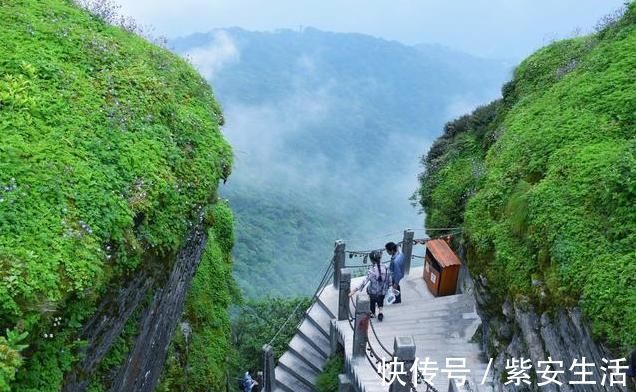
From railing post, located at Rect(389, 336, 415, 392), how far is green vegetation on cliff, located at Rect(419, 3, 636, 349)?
1952mm

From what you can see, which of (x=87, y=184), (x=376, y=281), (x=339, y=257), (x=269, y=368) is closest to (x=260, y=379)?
(x=269, y=368)

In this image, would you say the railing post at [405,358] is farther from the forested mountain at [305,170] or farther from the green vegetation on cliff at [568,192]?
the forested mountain at [305,170]

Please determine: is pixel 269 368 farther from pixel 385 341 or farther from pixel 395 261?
pixel 395 261

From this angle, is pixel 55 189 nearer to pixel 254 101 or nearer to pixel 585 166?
pixel 585 166

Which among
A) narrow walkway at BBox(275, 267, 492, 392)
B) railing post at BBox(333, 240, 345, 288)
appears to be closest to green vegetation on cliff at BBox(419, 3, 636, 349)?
narrow walkway at BBox(275, 267, 492, 392)

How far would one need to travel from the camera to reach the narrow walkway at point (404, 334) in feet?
35.0

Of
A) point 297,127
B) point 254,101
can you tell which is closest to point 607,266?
point 297,127

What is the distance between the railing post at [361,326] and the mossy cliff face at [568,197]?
2195mm

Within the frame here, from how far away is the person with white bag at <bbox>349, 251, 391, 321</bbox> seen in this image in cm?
1136

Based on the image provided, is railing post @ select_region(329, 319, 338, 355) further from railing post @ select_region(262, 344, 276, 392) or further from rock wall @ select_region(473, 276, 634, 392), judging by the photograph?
rock wall @ select_region(473, 276, 634, 392)

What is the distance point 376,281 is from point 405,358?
2685 mm

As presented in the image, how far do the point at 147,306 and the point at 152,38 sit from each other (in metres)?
6.91

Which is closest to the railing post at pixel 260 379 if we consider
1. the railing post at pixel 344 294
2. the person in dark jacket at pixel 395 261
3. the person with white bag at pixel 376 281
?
the railing post at pixel 344 294

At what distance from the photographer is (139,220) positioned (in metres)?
6.71
